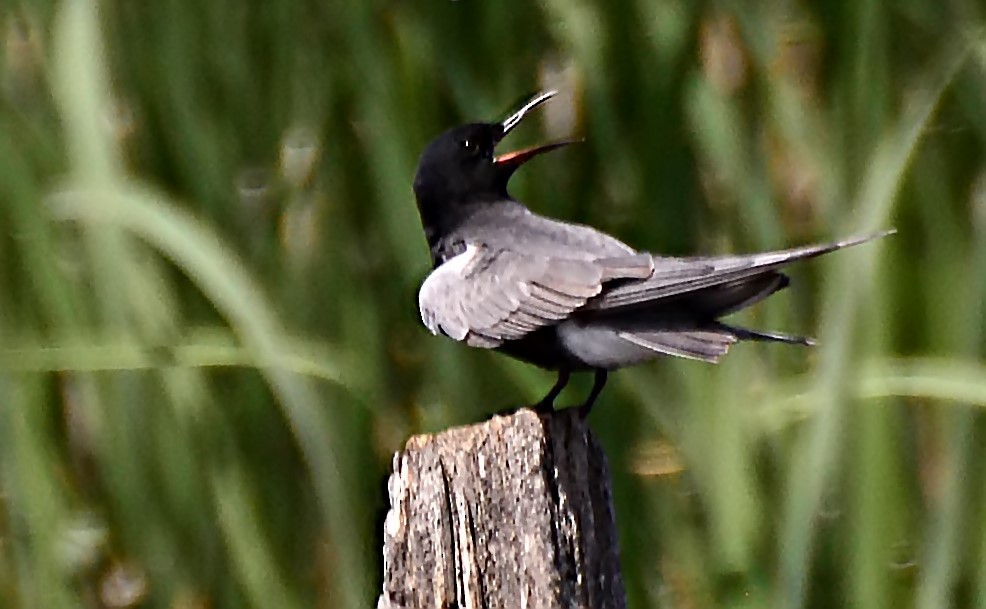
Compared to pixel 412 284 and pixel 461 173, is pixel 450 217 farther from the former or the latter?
pixel 412 284

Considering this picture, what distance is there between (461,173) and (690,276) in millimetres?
542

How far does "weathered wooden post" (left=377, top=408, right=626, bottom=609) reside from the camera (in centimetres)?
159

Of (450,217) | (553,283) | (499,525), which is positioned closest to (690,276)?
(553,283)

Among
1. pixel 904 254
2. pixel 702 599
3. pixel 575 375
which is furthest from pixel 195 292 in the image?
pixel 904 254

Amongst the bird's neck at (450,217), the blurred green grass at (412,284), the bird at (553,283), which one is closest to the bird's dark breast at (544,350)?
the bird at (553,283)

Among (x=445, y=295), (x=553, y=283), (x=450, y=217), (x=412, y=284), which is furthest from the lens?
(x=412, y=284)

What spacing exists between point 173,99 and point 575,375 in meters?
0.87

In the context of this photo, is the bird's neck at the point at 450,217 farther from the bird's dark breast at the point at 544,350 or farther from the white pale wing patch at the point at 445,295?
the bird's dark breast at the point at 544,350

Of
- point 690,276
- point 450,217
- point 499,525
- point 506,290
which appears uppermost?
point 450,217

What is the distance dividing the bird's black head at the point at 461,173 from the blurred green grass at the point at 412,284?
0.33 meters

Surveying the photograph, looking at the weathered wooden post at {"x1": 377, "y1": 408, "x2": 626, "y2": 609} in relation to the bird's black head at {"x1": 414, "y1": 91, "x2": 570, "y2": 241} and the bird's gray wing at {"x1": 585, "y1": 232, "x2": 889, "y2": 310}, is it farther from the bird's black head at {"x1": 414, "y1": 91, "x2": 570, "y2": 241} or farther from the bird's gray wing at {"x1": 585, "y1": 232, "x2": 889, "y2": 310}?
the bird's black head at {"x1": 414, "y1": 91, "x2": 570, "y2": 241}

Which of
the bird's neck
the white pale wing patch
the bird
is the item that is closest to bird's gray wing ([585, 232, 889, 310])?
the bird

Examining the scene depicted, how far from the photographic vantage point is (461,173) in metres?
2.16

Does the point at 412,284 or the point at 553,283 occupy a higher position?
the point at 412,284
